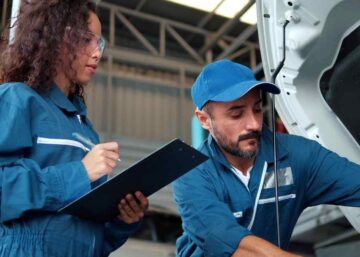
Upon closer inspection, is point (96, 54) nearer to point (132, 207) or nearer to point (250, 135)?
point (132, 207)

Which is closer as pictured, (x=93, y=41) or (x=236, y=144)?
(x=93, y=41)

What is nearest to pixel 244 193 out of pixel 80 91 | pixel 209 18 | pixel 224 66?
pixel 224 66

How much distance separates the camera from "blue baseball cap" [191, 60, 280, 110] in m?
1.71

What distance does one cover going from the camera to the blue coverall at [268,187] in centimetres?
168

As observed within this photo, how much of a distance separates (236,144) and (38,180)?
2.48 feet

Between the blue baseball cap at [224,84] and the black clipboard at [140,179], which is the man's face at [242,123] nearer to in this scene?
the blue baseball cap at [224,84]

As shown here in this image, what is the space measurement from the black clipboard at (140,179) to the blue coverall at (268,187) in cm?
29

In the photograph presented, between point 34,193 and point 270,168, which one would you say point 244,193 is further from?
point 34,193

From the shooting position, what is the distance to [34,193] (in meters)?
1.21

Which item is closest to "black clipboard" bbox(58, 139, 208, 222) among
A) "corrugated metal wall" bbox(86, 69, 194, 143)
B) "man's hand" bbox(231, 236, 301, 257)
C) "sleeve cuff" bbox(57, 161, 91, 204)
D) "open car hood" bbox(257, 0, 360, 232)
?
"sleeve cuff" bbox(57, 161, 91, 204)

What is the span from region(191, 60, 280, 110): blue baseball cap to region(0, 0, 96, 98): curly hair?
48 centimetres

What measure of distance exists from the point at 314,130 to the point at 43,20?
1.09 metres

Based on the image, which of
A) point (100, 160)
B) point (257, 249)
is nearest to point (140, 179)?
point (100, 160)

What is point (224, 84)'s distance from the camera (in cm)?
178
